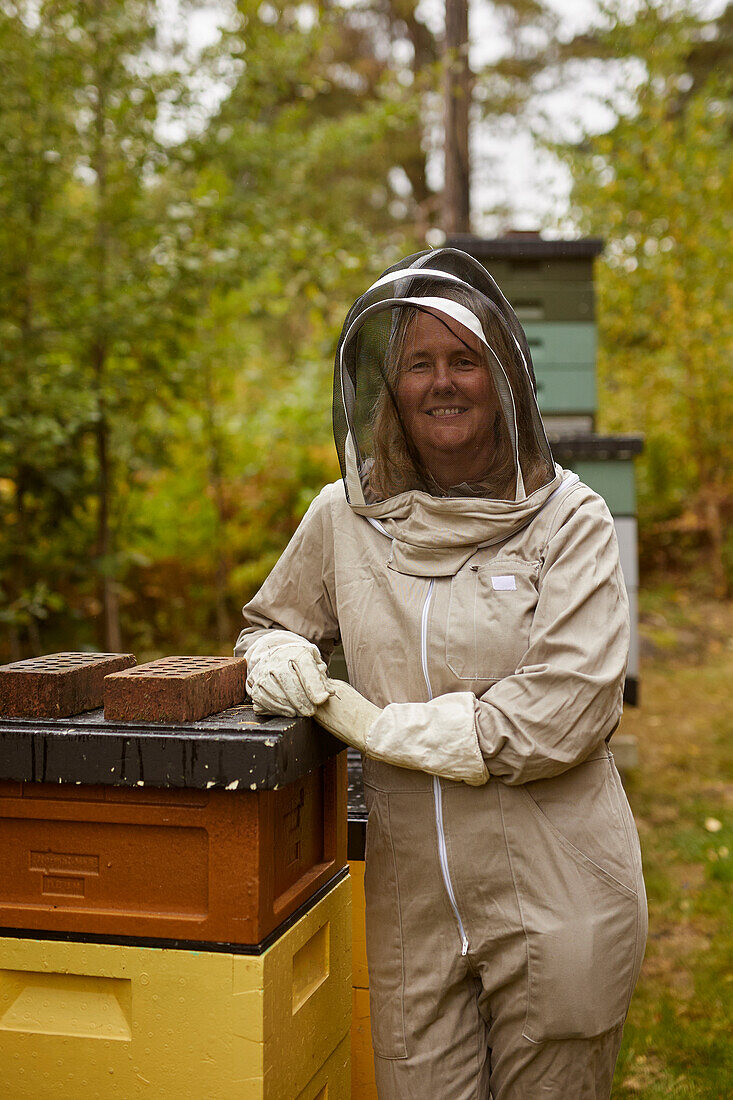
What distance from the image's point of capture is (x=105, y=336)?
4.80m

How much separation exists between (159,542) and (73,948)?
514 centimetres

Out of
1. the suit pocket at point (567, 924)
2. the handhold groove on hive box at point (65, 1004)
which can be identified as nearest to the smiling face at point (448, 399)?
the suit pocket at point (567, 924)

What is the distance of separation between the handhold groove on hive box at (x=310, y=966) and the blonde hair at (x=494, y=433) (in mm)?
784

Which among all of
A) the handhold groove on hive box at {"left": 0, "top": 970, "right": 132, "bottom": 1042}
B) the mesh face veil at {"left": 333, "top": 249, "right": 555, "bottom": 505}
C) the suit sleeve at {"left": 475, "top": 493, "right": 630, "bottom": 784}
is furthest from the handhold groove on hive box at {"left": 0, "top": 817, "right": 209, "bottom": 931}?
the mesh face veil at {"left": 333, "top": 249, "right": 555, "bottom": 505}

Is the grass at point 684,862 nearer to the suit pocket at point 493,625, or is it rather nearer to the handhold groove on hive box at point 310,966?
the handhold groove on hive box at point 310,966

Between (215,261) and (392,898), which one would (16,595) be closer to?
(215,261)

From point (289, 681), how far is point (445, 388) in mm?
567

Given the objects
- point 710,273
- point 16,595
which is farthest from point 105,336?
point 710,273

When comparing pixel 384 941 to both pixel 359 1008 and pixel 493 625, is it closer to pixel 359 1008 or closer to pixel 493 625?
pixel 359 1008

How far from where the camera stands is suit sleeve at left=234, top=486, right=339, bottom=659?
1.79 m

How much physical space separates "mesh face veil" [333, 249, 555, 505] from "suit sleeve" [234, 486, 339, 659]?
0.10 meters

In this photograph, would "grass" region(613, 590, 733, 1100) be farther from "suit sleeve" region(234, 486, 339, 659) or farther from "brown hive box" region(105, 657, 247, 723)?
"brown hive box" region(105, 657, 247, 723)

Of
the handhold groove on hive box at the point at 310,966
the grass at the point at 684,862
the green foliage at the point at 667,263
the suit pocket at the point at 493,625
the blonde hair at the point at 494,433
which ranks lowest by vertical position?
the grass at the point at 684,862

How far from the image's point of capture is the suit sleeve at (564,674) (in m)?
1.46
